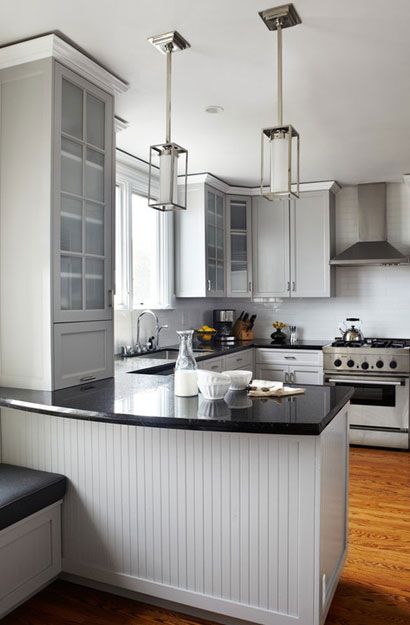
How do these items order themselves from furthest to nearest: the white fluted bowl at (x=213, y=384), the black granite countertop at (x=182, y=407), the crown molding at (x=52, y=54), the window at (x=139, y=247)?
the window at (x=139, y=247) → the crown molding at (x=52, y=54) → the white fluted bowl at (x=213, y=384) → the black granite countertop at (x=182, y=407)

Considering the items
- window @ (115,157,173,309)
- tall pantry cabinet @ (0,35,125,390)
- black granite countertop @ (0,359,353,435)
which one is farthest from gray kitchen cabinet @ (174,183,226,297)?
black granite countertop @ (0,359,353,435)

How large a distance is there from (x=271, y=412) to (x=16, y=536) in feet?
4.03

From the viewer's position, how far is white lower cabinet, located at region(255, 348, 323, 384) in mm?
5141

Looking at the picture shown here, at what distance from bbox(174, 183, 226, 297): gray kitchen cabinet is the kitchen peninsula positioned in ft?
8.44

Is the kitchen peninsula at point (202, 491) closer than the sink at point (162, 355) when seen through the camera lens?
Yes

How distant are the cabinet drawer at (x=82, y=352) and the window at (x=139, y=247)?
141 cm

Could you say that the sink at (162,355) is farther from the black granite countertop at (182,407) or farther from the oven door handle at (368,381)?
the black granite countertop at (182,407)

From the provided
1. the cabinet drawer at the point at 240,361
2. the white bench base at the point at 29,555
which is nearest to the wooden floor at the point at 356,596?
the white bench base at the point at 29,555

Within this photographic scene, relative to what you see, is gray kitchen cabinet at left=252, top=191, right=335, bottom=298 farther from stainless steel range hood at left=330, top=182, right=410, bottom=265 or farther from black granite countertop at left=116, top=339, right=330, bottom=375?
black granite countertop at left=116, top=339, right=330, bottom=375

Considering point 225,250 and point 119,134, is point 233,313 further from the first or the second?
point 119,134

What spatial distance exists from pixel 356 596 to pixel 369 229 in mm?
3744

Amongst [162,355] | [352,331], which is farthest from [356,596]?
[352,331]

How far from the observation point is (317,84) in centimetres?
297

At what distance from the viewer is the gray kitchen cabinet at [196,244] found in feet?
16.6
